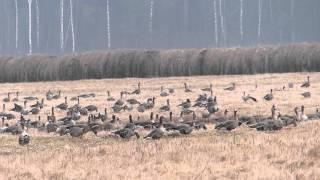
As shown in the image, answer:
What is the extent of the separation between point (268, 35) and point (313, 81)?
63.4 metres

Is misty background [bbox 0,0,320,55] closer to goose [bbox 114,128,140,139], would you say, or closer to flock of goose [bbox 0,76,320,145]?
flock of goose [bbox 0,76,320,145]

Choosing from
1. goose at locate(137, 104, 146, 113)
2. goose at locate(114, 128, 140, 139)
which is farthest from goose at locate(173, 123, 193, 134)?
goose at locate(137, 104, 146, 113)

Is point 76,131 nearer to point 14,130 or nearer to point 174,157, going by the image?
point 14,130

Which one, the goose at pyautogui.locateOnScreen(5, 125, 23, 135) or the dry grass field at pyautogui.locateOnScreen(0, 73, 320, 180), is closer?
the dry grass field at pyautogui.locateOnScreen(0, 73, 320, 180)

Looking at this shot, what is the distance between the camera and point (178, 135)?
108 feet

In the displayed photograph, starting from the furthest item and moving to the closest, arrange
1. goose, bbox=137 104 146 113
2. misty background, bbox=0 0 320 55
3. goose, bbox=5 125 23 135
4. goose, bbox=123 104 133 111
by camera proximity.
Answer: misty background, bbox=0 0 320 55 → goose, bbox=123 104 133 111 → goose, bbox=137 104 146 113 → goose, bbox=5 125 23 135

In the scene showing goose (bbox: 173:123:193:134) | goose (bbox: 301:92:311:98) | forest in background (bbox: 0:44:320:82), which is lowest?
goose (bbox: 173:123:193:134)

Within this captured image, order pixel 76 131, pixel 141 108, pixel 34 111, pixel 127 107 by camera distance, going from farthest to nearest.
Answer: pixel 34 111 < pixel 127 107 < pixel 141 108 < pixel 76 131

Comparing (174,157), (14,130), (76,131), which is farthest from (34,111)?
(174,157)

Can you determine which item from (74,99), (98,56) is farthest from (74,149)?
(98,56)

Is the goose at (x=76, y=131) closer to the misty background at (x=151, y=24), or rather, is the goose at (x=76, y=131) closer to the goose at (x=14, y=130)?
the goose at (x=14, y=130)

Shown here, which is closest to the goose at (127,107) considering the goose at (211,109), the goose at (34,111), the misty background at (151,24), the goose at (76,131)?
the goose at (211,109)

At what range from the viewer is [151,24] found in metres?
130

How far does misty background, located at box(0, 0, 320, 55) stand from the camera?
125m
